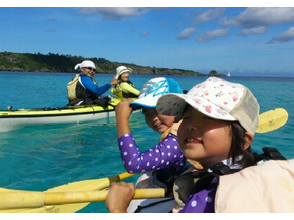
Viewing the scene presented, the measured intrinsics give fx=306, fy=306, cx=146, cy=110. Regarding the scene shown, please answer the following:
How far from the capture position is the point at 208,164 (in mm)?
1673

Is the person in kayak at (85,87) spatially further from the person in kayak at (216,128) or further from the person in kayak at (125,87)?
the person in kayak at (216,128)

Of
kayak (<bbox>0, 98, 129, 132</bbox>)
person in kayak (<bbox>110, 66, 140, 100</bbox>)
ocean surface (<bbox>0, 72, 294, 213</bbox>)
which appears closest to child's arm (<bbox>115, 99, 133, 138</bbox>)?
ocean surface (<bbox>0, 72, 294, 213</bbox>)

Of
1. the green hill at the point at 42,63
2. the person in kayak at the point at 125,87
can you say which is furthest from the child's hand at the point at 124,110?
the green hill at the point at 42,63

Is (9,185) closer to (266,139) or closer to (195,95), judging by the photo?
(195,95)

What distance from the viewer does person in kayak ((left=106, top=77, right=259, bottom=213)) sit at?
1.56m

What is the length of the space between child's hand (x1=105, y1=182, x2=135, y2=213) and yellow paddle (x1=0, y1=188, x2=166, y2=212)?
0.34ft

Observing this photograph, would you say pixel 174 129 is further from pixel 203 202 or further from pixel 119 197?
pixel 203 202

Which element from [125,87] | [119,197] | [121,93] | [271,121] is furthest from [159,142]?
[121,93]

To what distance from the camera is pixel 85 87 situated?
9.75m

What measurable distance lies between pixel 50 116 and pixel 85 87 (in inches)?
61.1

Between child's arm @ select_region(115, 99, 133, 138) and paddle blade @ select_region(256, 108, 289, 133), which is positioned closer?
child's arm @ select_region(115, 99, 133, 138)

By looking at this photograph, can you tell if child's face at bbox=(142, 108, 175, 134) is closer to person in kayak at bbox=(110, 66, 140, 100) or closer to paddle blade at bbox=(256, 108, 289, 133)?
paddle blade at bbox=(256, 108, 289, 133)

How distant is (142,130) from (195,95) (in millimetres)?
7784

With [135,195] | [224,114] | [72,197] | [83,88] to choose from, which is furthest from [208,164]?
[83,88]
